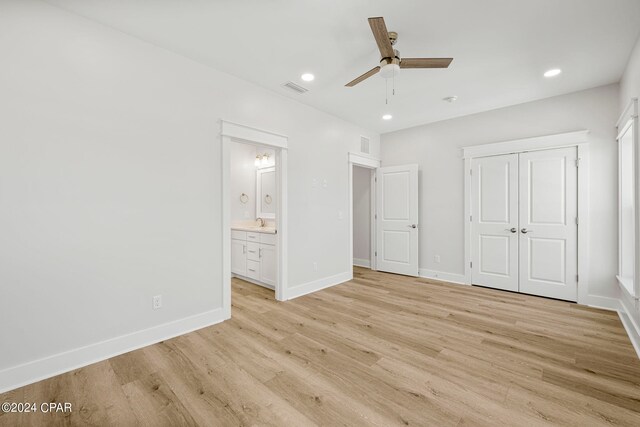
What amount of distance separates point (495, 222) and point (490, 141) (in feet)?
4.28

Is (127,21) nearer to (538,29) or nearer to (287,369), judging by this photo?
(287,369)

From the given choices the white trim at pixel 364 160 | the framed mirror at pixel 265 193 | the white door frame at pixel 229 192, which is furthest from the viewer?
the framed mirror at pixel 265 193

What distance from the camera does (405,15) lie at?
2262mm

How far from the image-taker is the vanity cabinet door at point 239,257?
4910mm

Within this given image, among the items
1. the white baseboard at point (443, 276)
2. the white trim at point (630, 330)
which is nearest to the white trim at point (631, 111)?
the white trim at point (630, 330)

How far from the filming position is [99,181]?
237cm

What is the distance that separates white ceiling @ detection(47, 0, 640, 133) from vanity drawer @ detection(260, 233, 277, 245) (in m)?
2.08

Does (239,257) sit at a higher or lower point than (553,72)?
lower

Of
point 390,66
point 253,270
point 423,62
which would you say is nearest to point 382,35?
point 390,66

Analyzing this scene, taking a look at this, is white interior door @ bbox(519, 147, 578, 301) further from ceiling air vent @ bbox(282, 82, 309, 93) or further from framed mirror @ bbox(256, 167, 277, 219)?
framed mirror @ bbox(256, 167, 277, 219)

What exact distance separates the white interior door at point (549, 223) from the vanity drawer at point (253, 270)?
4.07 m

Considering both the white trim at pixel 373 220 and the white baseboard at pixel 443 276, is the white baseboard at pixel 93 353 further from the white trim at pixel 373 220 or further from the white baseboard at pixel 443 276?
the white baseboard at pixel 443 276

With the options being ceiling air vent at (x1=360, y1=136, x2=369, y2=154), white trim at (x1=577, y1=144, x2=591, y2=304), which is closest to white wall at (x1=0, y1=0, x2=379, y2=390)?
ceiling air vent at (x1=360, y1=136, x2=369, y2=154)

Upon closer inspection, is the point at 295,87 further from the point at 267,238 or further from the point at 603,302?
the point at 603,302
